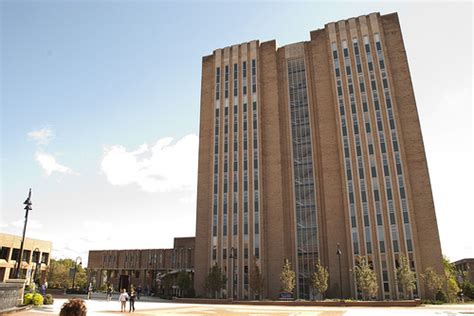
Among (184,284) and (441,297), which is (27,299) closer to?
(184,284)

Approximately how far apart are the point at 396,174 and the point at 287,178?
1532 centimetres

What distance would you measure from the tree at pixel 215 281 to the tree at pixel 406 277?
73.3ft

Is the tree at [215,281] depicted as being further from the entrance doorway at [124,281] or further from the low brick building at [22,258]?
the entrance doorway at [124,281]

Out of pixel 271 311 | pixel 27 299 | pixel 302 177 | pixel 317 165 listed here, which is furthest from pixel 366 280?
pixel 27 299

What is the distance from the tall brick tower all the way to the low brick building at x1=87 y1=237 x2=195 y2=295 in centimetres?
1518

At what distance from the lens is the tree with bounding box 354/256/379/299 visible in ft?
132

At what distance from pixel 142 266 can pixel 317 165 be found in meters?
44.4

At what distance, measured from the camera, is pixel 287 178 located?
181 feet

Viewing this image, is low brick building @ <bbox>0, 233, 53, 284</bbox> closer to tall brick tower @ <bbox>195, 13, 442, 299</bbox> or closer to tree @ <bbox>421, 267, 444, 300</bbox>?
tall brick tower @ <bbox>195, 13, 442, 299</bbox>

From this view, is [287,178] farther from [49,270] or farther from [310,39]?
[49,270]

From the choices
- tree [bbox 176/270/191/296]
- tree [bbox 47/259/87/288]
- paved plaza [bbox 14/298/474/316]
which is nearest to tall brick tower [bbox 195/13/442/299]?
tree [bbox 176/270/191/296]

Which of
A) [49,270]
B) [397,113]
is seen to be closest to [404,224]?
[397,113]

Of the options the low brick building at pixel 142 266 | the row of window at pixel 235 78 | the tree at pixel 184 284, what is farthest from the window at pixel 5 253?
the row of window at pixel 235 78

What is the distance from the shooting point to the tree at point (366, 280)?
40125mm
